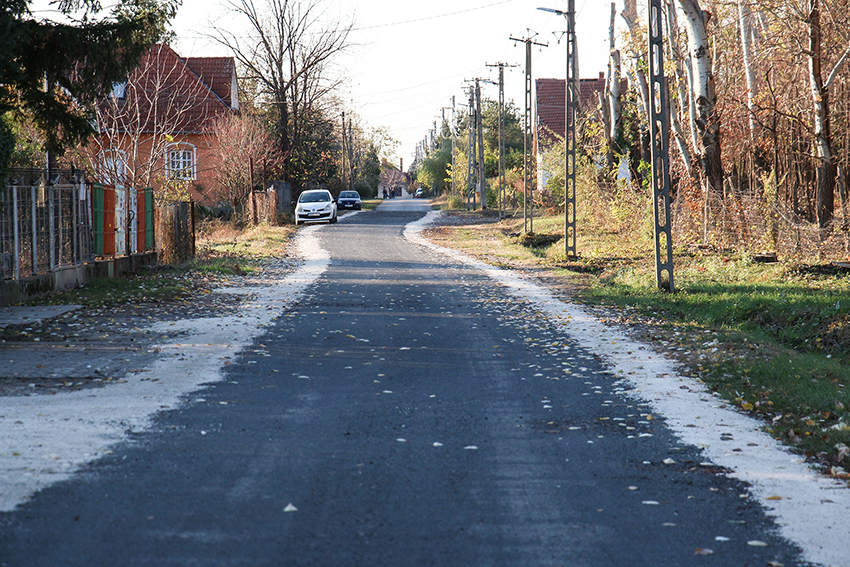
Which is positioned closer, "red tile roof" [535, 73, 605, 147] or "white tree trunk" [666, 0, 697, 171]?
"white tree trunk" [666, 0, 697, 171]

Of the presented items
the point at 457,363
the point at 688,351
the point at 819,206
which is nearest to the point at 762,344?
the point at 688,351

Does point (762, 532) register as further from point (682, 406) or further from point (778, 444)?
point (682, 406)

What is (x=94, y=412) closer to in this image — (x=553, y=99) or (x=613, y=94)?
(x=613, y=94)

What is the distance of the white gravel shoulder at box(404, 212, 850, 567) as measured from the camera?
4207 mm

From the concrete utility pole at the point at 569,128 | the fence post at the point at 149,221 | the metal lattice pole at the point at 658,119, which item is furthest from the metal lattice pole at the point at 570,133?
the fence post at the point at 149,221

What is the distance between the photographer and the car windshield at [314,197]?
40309 mm

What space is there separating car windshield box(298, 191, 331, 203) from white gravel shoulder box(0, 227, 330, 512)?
30.2 m

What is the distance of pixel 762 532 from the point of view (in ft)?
13.8

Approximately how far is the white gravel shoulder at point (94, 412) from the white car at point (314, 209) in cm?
2937

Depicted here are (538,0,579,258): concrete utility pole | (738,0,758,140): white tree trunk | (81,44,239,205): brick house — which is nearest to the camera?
(738,0,758,140): white tree trunk

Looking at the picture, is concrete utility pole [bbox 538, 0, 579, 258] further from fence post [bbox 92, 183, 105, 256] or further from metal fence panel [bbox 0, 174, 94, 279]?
metal fence panel [bbox 0, 174, 94, 279]

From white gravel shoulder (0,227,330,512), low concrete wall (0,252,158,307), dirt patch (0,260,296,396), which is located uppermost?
low concrete wall (0,252,158,307)

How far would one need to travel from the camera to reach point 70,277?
1383 cm

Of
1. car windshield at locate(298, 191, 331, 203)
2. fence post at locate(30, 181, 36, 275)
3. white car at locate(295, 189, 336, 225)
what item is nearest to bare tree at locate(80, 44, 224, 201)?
fence post at locate(30, 181, 36, 275)
